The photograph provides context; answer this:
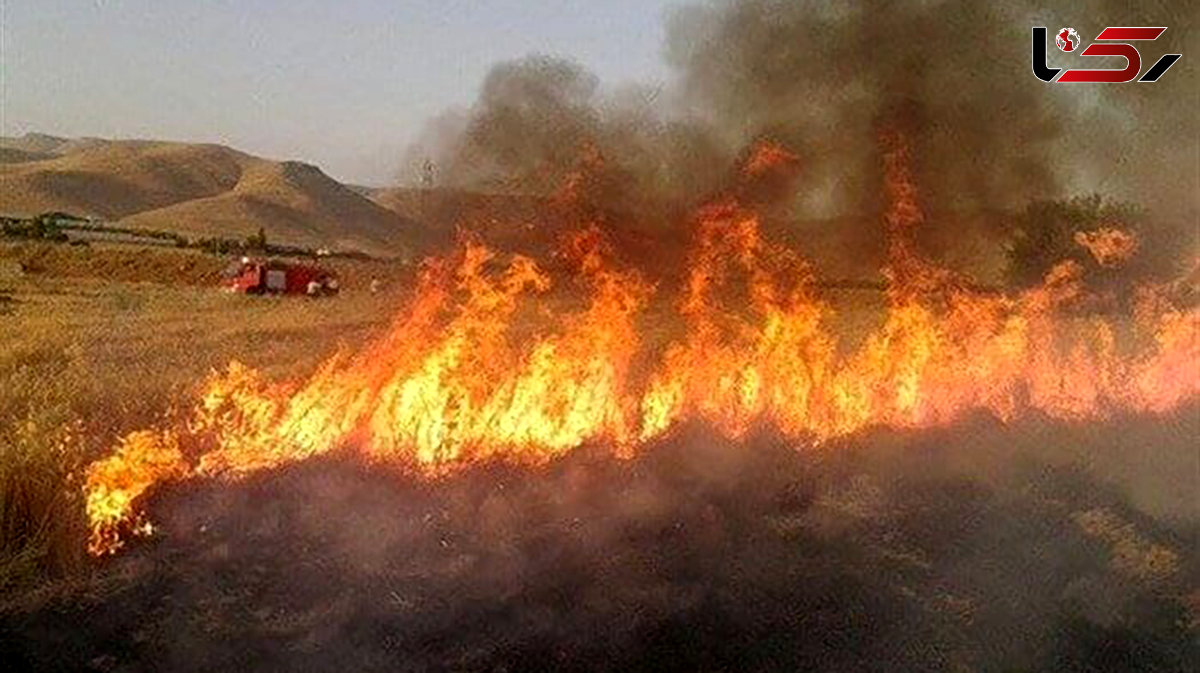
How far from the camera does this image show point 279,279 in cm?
3953

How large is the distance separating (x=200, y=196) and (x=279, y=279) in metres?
98.7

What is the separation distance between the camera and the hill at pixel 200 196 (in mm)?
93062

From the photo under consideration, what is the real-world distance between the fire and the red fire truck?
2307 centimetres

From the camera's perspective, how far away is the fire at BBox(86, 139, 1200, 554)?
1205 centimetres

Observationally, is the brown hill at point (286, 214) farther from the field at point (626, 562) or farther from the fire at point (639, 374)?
the field at point (626, 562)

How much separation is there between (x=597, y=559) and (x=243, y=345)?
1582 centimetres

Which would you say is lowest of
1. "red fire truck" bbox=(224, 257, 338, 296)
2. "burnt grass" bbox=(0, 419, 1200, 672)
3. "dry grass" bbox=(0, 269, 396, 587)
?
"burnt grass" bbox=(0, 419, 1200, 672)

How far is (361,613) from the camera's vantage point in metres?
9.21

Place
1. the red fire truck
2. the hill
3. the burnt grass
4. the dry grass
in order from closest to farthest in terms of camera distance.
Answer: the burnt grass, the dry grass, the red fire truck, the hill

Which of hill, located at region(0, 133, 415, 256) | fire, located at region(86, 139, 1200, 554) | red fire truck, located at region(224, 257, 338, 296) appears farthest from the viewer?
hill, located at region(0, 133, 415, 256)

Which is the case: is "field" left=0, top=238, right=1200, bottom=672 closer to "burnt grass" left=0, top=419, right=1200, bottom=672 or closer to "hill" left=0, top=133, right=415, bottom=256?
"burnt grass" left=0, top=419, right=1200, bottom=672

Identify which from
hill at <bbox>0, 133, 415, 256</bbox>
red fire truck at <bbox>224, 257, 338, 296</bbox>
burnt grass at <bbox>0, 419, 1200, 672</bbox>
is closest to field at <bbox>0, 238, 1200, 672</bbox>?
burnt grass at <bbox>0, 419, 1200, 672</bbox>

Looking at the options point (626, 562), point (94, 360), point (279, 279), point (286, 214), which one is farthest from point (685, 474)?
point (286, 214)

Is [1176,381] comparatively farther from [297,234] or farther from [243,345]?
[297,234]
